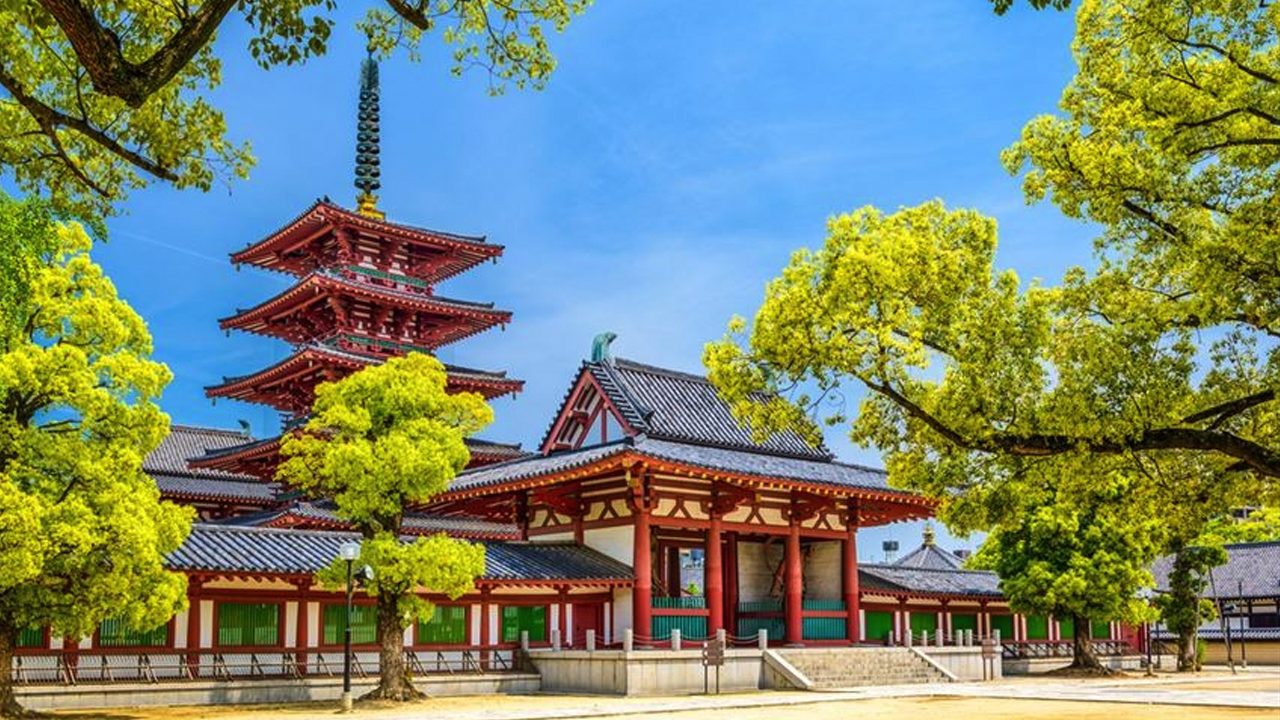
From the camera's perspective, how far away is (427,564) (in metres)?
24.1

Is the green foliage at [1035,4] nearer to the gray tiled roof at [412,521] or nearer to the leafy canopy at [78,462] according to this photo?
the leafy canopy at [78,462]

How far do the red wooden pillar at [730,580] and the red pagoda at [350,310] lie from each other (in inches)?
459

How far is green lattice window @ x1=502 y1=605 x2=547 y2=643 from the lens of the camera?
3042 cm

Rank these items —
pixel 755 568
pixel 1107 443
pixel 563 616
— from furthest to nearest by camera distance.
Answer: pixel 755 568
pixel 563 616
pixel 1107 443

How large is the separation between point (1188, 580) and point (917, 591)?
11098 millimetres

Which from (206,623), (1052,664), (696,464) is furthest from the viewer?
(1052,664)

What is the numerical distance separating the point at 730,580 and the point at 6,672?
20.4 m

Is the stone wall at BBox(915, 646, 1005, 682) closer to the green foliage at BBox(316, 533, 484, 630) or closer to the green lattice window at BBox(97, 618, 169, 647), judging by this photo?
the green foliage at BBox(316, 533, 484, 630)

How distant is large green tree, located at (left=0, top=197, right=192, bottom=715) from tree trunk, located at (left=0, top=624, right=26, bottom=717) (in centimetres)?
2

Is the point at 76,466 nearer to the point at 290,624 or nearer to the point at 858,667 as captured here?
the point at 290,624

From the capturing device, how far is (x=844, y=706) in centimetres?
2473

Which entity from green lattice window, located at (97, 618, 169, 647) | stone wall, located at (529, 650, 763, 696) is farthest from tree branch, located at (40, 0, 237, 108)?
stone wall, located at (529, 650, 763, 696)

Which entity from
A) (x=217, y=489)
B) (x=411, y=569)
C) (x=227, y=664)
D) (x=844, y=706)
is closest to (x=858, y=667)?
(x=844, y=706)

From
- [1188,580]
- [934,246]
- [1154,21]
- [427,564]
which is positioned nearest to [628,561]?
[427,564]
